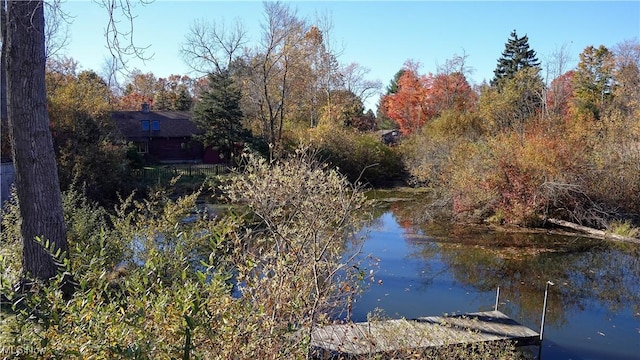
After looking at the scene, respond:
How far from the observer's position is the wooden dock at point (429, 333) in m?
6.66

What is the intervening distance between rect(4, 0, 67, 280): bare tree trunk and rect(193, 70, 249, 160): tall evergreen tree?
850 inches

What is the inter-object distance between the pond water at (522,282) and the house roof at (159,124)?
→ 66.6 ft

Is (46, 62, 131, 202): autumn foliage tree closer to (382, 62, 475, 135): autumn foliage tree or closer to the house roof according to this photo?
the house roof

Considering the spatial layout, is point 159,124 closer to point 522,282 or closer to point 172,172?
point 172,172

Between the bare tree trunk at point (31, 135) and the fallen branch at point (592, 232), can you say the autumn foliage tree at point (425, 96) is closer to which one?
the fallen branch at point (592, 232)

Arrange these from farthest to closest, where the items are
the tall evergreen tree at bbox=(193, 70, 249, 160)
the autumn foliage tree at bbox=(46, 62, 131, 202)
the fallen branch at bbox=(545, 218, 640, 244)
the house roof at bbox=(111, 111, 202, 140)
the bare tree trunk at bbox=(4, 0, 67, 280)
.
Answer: the house roof at bbox=(111, 111, 202, 140) → the tall evergreen tree at bbox=(193, 70, 249, 160) → the autumn foliage tree at bbox=(46, 62, 131, 202) → the fallen branch at bbox=(545, 218, 640, 244) → the bare tree trunk at bbox=(4, 0, 67, 280)

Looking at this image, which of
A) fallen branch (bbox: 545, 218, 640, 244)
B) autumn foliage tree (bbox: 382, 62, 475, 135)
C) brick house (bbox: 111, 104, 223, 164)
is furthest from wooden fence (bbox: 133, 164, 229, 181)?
autumn foliage tree (bbox: 382, 62, 475, 135)

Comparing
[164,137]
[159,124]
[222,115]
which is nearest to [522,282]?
[222,115]

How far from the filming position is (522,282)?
11961 mm

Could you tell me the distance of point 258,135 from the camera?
30.1 metres

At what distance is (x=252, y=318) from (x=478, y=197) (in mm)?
16844

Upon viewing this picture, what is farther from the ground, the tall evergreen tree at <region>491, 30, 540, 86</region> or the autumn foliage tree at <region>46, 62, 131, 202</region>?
the tall evergreen tree at <region>491, 30, 540, 86</region>

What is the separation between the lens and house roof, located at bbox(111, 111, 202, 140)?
108ft

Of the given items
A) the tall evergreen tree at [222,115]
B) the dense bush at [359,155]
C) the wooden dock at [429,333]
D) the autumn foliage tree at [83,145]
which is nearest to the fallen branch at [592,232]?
the wooden dock at [429,333]
